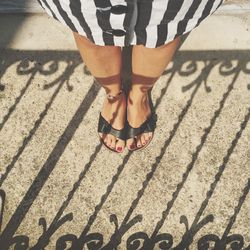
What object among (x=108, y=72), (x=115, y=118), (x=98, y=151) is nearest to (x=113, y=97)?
(x=115, y=118)

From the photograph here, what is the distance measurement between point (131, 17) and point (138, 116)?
1190 mm

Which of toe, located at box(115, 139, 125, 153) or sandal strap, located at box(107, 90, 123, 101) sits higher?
sandal strap, located at box(107, 90, 123, 101)

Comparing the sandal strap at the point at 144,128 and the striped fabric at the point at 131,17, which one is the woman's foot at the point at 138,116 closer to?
the sandal strap at the point at 144,128

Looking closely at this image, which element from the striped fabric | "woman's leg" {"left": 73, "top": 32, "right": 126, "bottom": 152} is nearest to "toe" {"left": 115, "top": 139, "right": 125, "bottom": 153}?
"woman's leg" {"left": 73, "top": 32, "right": 126, "bottom": 152}

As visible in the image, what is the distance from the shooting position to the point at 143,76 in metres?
2.67

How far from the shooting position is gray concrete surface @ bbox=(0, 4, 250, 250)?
2.76 metres

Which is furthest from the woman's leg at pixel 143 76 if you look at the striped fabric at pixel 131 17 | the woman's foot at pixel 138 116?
the striped fabric at pixel 131 17

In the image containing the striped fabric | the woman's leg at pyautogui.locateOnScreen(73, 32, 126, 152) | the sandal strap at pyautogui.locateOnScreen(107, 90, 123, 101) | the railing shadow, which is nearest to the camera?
the striped fabric

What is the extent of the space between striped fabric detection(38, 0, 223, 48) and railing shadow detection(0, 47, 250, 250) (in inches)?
42.4

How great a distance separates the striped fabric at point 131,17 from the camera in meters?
1.78

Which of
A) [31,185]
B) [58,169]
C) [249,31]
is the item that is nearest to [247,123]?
[249,31]

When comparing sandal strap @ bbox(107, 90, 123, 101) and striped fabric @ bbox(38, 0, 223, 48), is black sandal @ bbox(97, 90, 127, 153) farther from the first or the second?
striped fabric @ bbox(38, 0, 223, 48)

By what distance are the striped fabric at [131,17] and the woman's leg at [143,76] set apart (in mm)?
273

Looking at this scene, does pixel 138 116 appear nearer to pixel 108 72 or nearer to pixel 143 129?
pixel 143 129
